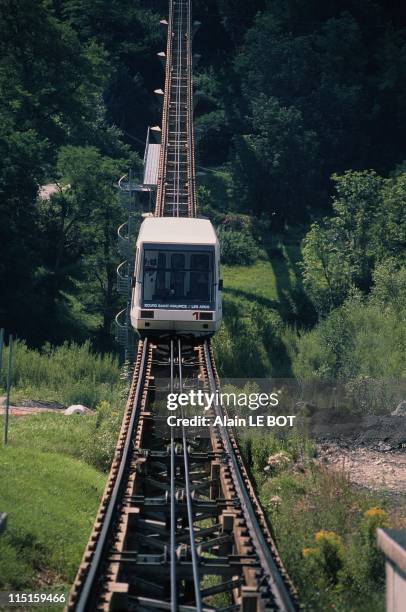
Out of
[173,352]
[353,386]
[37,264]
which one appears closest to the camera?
[173,352]

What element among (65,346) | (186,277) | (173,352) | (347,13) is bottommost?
(65,346)

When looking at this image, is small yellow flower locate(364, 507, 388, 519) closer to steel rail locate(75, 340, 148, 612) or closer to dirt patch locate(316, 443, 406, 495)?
steel rail locate(75, 340, 148, 612)

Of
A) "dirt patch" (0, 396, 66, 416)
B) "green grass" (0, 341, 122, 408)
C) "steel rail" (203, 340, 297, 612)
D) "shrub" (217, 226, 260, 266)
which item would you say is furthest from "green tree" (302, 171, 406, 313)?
"steel rail" (203, 340, 297, 612)

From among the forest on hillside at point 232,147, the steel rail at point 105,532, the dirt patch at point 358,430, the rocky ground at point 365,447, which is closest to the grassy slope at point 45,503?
the steel rail at point 105,532

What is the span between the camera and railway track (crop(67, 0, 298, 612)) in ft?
42.8

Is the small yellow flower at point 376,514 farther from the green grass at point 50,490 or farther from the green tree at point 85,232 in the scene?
the green tree at point 85,232

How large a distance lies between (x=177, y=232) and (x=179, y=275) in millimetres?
1454

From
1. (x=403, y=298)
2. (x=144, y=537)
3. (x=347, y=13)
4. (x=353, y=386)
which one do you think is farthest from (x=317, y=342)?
(x=347, y=13)

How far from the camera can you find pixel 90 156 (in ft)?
199

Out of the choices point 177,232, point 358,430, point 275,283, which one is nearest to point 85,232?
point 275,283

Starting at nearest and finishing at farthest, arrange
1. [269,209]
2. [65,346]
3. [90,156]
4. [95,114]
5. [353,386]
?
[353,386] → [65,346] → [90,156] → [269,209] → [95,114]

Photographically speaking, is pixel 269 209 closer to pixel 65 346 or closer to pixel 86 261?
pixel 86 261

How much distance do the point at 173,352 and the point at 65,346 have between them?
21.4 m

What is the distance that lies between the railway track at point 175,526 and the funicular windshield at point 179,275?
68.8 inches
